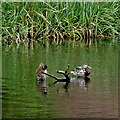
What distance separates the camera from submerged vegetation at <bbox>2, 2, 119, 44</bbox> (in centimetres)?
1432

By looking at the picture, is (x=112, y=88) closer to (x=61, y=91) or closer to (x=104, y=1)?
(x=61, y=91)

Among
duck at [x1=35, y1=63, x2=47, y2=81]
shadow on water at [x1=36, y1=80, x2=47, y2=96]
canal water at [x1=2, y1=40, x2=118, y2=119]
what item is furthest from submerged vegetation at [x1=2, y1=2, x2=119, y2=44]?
shadow on water at [x1=36, y1=80, x2=47, y2=96]

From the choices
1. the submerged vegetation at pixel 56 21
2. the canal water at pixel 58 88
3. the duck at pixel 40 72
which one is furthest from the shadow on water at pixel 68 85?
the submerged vegetation at pixel 56 21

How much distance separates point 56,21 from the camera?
15.1 meters

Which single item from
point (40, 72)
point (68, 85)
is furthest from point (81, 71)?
point (40, 72)

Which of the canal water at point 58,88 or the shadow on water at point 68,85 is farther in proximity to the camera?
the shadow on water at point 68,85

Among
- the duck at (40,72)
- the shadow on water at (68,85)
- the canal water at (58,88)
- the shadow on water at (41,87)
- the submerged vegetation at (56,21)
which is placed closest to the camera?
the canal water at (58,88)

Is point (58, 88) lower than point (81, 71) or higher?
lower

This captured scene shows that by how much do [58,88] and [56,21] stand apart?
8271mm

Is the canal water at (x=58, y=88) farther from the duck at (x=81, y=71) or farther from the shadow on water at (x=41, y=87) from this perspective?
the duck at (x=81, y=71)

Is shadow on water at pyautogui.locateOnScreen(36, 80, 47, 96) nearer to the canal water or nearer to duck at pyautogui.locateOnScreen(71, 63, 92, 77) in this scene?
the canal water

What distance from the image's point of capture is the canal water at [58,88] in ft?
18.1

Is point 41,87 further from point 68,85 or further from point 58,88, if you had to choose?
point 68,85

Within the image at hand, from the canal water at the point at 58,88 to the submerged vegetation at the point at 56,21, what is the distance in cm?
288
